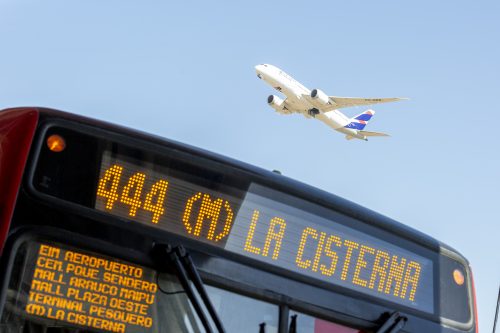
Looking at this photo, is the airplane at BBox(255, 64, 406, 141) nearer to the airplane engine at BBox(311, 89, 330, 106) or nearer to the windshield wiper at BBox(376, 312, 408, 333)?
the airplane engine at BBox(311, 89, 330, 106)

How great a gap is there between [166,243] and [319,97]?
46160mm

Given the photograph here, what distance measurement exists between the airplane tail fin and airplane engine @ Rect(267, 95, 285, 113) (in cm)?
682

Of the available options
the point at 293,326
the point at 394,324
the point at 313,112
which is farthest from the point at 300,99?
the point at 293,326

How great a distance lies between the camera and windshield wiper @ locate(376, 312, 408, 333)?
4016 millimetres

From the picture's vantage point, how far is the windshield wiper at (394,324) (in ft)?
13.2

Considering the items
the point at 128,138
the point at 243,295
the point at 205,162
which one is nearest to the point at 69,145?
the point at 128,138

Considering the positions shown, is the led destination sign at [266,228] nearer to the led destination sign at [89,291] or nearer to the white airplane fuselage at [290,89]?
the led destination sign at [89,291]

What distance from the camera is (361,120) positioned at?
196ft

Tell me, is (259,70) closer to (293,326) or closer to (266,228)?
(266,228)

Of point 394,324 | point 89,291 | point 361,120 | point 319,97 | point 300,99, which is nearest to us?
point 89,291

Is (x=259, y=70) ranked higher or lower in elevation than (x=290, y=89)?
higher

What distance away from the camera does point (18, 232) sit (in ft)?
10.8

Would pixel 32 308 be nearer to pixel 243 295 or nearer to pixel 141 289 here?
pixel 141 289

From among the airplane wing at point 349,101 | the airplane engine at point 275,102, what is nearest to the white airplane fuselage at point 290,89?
the airplane engine at point 275,102
